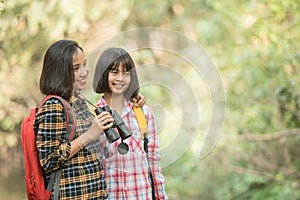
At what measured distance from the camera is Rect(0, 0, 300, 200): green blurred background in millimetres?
6320

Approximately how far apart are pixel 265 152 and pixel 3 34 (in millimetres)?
3400

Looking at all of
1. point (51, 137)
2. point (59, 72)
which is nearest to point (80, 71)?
point (59, 72)

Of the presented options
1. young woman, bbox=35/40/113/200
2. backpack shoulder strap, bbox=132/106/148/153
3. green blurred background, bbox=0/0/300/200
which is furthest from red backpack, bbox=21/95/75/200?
green blurred background, bbox=0/0/300/200

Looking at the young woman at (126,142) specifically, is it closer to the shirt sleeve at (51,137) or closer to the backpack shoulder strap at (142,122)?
the backpack shoulder strap at (142,122)

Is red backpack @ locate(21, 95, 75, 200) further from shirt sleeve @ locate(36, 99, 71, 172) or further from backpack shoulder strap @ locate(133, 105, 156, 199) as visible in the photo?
backpack shoulder strap @ locate(133, 105, 156, 199)

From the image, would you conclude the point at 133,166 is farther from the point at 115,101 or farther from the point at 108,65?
the point at 108,65

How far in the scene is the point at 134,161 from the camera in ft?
9.13

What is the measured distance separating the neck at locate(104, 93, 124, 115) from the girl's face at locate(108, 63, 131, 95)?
55mm

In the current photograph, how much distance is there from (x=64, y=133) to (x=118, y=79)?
0.44 meters

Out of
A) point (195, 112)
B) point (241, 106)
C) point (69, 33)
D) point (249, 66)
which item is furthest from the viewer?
point (69, 33)

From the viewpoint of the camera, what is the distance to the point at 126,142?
2.77 meters

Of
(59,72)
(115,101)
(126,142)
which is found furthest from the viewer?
(115,101)

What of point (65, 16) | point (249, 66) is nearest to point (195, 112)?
point (249, 66)

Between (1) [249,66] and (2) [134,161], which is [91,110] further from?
(1) [249,66]
